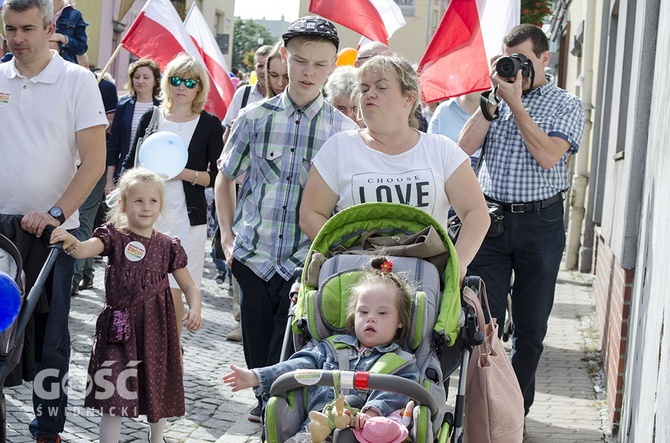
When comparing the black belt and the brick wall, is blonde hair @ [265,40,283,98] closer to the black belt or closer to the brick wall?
the black belt

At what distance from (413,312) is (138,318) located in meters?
1.80

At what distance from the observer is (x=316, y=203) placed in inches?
211

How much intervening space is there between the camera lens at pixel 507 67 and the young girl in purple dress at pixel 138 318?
1958 mm

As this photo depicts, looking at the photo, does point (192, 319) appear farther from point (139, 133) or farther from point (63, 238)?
point (139, 133)

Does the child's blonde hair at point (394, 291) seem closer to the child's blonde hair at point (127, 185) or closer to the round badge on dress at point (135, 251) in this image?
the round badge on dress at point (135, 251)

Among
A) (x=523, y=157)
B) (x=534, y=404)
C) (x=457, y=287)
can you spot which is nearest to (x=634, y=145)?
(x=523, y=157)

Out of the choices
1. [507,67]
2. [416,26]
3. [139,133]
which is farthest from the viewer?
[416,26]

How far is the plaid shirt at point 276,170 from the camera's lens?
5809 mm

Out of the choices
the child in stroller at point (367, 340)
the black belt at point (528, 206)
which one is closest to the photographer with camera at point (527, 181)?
the black belt at point (528, 206)

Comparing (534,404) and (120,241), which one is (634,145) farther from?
(120,241)

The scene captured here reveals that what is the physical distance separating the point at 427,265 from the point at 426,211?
425mm

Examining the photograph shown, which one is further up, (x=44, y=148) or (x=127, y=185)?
(x=44, y=148)

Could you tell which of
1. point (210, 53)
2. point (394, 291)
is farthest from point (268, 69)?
point (210, 53)

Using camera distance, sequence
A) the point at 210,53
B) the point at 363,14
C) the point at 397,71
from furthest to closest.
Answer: the point at 210,53, the point at 363,14, the point at 397,71
